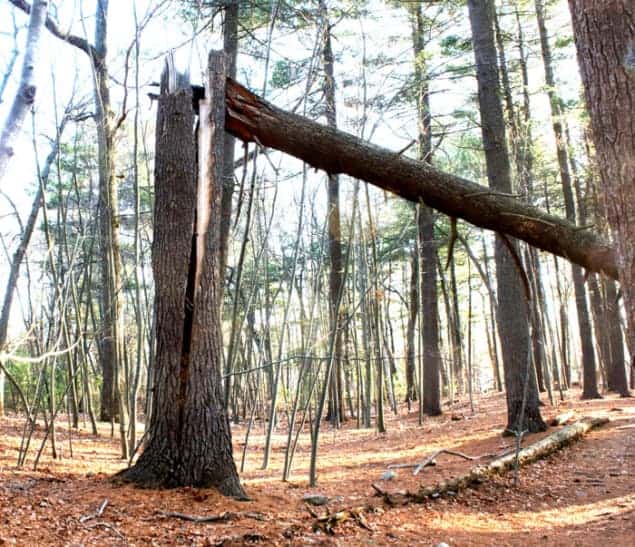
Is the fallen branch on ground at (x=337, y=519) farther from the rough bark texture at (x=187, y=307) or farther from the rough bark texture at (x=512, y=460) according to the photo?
the rough bark texture at (x=512, y=460)

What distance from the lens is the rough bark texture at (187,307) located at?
4.05 meters

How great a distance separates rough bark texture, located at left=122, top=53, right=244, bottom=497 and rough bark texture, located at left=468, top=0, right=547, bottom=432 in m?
4.21

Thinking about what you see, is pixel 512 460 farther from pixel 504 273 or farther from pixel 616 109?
pixel 616 109

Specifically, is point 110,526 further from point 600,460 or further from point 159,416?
point 600,460

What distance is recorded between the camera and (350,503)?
15.4ft

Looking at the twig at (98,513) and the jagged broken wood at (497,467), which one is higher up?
the twig at (98,513)

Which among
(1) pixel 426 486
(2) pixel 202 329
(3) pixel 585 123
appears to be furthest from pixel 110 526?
(3) pixel 585 123

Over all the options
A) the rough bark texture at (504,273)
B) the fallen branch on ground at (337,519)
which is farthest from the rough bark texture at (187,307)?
the rough bark texture at (504,273)

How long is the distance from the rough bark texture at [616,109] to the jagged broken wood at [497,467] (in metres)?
3.01

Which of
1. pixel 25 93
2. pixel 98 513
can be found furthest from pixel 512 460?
pixel 25 93

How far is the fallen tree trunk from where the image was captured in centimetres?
356

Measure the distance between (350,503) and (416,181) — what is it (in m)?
2.81

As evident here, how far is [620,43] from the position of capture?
2.39 m

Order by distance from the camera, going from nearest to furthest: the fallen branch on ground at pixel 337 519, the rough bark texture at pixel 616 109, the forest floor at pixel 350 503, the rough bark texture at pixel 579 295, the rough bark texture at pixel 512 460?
1. the rough bark texture at pixel 616 109
2. the forest floor at pixel 350 503
3. the fallen branch on ground at pixel 337 519
4. the rough bark texture at pixel 512 460
5. the rough bark texture at pixel 579 295
